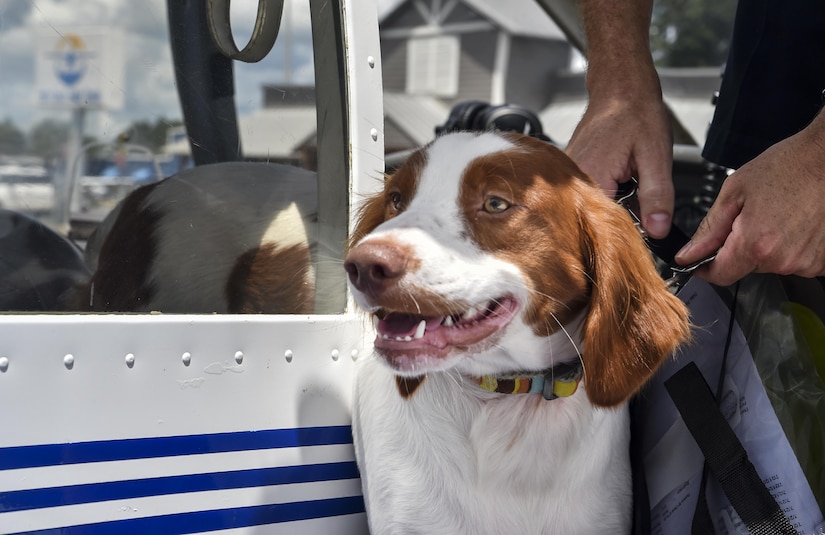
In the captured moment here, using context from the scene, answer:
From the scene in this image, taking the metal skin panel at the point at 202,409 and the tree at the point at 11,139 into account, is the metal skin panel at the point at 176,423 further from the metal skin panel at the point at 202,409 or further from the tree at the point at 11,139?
the tree at the point at 11,139

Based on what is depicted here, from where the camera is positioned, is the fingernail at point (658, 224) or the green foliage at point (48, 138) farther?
the green foliage at point (48, 138)

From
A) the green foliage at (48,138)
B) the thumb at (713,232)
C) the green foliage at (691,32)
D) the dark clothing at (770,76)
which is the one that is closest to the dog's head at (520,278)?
the thumb at (713,232)

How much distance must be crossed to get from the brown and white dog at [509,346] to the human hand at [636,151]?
0.59 feet

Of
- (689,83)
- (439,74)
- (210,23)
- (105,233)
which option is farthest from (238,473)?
(439,74)

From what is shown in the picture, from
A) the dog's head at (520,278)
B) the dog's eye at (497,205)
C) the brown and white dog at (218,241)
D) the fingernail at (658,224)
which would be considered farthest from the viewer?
the fingernail at (658,224)

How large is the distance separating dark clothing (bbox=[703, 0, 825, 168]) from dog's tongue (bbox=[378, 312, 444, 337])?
1.13 metres

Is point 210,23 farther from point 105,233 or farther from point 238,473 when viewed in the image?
point 238,473

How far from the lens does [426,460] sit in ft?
5.70

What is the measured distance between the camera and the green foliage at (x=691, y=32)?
114ft

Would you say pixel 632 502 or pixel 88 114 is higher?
pixel 88 114

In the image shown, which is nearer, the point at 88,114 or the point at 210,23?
the point at 210,23

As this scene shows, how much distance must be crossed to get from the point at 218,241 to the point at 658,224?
0.95m

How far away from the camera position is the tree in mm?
2328

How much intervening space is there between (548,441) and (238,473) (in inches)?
24.1
